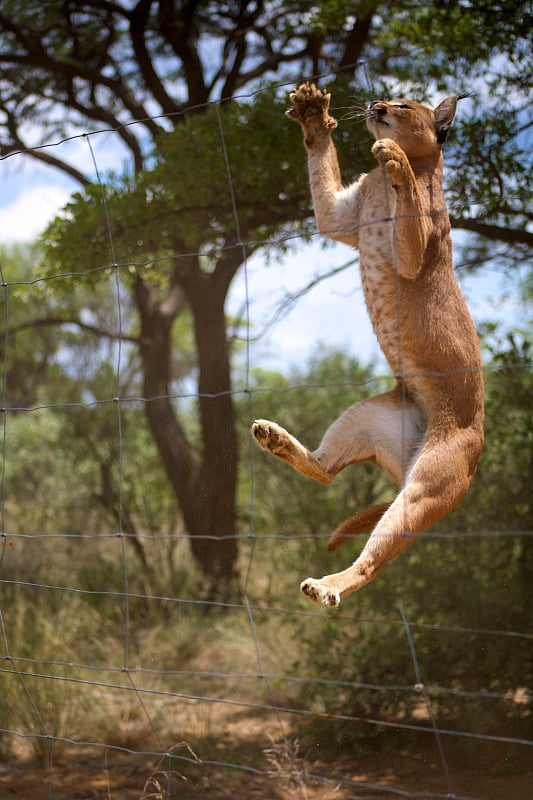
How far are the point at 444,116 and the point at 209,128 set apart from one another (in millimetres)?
2076

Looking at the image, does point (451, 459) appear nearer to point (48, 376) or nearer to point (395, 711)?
point (395, 711)

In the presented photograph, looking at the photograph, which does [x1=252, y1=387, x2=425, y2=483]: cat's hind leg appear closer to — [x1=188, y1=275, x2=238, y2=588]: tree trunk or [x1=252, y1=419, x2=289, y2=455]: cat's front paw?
[x1=252, y1=419, x2=289, y2=455]: cat's front paw

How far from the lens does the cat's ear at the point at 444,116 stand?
3324 millimetres

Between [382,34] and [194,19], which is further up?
[194,19]

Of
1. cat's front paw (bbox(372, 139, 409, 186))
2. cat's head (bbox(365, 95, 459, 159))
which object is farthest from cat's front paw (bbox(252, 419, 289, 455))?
cat's head (bbox(365, 95, 459, 159))

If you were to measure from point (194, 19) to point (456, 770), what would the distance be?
21.3ft

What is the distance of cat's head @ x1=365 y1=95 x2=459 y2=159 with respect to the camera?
3225 millimetres

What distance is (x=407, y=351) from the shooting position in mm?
3145

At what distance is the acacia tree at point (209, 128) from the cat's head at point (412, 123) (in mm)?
297

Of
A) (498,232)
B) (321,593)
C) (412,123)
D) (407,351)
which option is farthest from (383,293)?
(498,232)

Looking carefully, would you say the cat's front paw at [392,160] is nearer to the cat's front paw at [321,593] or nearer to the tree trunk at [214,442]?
the cat's front paw at [321,593]

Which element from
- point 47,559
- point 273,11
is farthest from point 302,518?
point 273,11

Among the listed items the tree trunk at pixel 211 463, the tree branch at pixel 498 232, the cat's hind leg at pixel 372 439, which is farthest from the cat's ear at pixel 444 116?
the tree trunk at pixel 211 463

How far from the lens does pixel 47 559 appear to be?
27.1 feet
